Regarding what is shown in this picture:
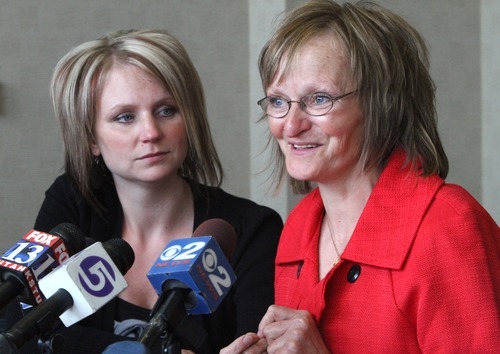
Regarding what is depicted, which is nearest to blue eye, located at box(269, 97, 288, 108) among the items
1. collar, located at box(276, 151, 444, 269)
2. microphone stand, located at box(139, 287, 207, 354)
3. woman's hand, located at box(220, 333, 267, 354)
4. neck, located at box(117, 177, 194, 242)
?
collar, located at box(276, 151, 444, 269)

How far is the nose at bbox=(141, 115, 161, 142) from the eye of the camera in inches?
89.4

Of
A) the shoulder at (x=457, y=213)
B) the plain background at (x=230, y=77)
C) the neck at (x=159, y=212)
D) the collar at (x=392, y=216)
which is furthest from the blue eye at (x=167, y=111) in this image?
the plain background at (x=230, y=77)

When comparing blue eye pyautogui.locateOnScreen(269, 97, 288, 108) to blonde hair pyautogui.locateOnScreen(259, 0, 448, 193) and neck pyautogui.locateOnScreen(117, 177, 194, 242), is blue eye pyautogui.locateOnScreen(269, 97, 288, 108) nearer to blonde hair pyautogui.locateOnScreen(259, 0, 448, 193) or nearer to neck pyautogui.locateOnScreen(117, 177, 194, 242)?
blonde hair pyautogui.locateOnScreen(259, 0, 448, 193)

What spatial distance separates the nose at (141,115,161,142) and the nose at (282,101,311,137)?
64 centimetres

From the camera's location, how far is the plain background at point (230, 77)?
11.7 ft

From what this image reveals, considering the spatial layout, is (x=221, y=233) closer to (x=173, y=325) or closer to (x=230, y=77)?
(x=173, y=325)

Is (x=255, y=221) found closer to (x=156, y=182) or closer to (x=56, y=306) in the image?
(x=156, y=182)

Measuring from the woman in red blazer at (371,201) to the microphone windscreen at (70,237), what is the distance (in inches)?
15.5

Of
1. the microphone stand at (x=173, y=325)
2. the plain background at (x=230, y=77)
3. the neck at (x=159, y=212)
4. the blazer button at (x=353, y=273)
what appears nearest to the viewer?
the microphone stand at (x=173, y=325)

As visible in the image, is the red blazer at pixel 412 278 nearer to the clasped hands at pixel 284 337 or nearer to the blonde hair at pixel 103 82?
the clasped hands at pixel 284 337

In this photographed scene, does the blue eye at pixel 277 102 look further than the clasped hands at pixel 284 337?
Yes

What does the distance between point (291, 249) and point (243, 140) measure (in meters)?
2.10

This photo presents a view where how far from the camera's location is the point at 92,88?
2.36m

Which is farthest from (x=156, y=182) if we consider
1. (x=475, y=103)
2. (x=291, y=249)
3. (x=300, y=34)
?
(x=475, y=103)
